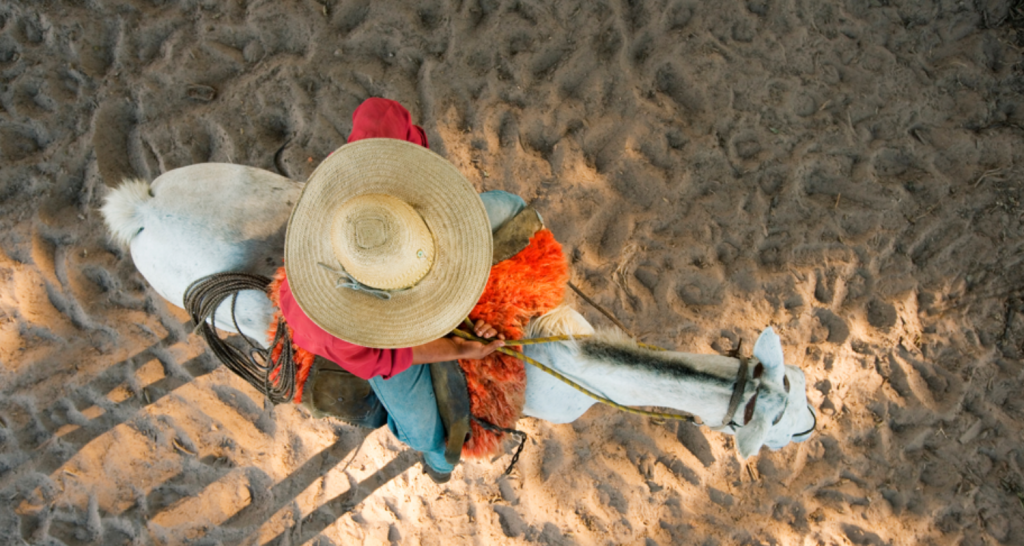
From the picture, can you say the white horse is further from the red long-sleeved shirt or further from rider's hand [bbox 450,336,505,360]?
the red long-sleeved shirt

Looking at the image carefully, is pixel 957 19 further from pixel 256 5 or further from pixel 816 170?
pixel 256 5

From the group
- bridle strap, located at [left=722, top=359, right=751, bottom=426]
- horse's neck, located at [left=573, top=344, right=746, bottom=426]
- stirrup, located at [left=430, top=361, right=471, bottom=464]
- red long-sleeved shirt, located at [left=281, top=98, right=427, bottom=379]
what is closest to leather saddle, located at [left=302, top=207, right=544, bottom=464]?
stirrup, located at [left=430, top=361, right=471, bottom=464]

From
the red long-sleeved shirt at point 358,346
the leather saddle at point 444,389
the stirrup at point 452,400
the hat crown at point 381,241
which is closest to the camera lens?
the hat crown at point 381,241

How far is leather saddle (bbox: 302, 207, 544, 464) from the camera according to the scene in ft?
6.63

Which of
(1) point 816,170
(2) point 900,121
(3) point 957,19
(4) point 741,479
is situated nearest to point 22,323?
(4) point 741,479

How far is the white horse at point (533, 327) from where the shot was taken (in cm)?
176

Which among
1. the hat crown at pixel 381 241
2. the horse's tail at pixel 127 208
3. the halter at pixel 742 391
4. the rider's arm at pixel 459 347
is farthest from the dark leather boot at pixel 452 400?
the horse's tail at pixel 127 208

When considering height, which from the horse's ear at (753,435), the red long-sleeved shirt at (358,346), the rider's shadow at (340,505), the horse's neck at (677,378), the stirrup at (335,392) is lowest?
the rider's shadow at (340,505)

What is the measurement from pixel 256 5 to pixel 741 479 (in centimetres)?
376

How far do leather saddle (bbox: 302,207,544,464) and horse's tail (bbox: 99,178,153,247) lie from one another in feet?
2.99

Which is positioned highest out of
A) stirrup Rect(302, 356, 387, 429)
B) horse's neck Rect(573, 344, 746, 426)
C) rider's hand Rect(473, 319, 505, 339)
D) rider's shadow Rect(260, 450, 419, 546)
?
rider's hand Rect(473, 319, 505, 339)

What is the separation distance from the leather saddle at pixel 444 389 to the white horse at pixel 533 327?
284mm

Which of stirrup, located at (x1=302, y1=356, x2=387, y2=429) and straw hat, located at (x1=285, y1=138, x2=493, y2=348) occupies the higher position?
straw hat, located at (x1=285, y1=138, x2=493, y2=348)

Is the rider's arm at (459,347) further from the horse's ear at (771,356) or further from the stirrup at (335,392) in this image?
the horse's ear at (771,356)
